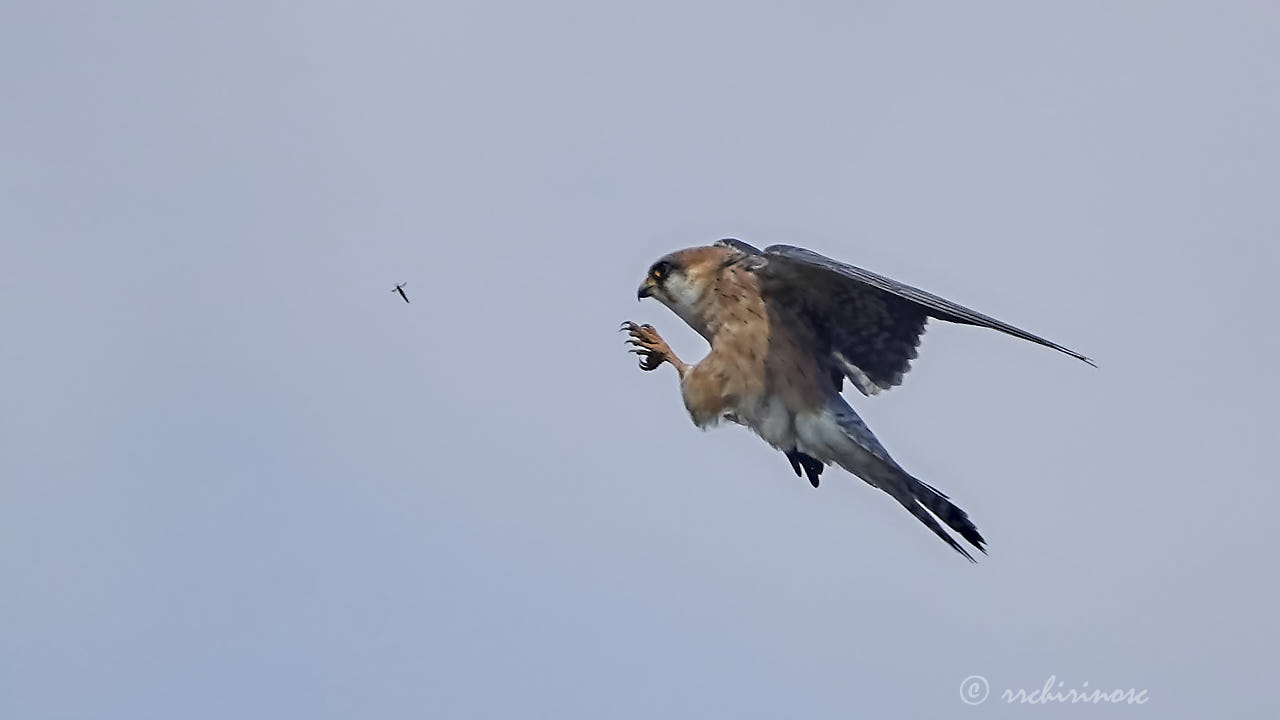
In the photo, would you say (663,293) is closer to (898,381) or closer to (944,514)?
(898,381)

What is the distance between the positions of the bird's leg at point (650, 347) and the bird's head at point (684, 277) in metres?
0.24

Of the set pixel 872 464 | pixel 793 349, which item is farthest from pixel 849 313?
A: pixel 872 464

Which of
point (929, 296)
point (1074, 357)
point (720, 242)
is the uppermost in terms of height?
point (720, 242)

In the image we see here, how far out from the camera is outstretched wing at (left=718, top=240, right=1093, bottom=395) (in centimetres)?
1011

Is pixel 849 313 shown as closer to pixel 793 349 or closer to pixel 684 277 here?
pixel 793 349

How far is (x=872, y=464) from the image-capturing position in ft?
33.0

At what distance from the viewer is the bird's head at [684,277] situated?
1062 centimetres

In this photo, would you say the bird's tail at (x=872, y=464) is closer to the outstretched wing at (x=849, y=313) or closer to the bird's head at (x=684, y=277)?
the outstretched wing at (x=849, y=313)

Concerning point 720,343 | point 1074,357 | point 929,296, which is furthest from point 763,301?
point 1074,357

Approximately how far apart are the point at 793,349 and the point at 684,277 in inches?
34.3

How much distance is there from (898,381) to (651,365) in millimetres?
1681

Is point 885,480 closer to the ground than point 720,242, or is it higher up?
closer to the ground

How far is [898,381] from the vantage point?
1057 cm

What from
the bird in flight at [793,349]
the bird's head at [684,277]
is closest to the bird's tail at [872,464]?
the bird in flight at [793,349]
